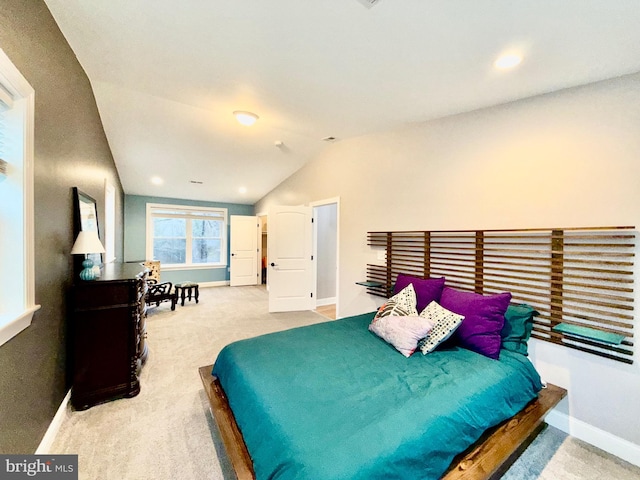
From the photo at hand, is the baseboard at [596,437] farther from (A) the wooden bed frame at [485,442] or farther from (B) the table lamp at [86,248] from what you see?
(B) the table lamp at [86,248]

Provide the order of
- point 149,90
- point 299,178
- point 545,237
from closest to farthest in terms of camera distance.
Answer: point 545,237, point 149,90, point 299,178

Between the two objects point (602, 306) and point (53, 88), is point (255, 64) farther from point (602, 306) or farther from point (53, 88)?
point (602, 306)

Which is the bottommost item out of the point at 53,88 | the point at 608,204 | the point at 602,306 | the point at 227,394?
the point at 227,394

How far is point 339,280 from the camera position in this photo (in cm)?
436

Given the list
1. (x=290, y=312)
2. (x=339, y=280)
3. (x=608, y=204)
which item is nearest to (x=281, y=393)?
(x=608, y=204)

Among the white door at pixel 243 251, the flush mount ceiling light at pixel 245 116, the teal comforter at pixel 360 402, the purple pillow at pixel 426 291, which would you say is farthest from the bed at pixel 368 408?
the white door at pixel 243 251

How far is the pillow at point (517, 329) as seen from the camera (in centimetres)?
215

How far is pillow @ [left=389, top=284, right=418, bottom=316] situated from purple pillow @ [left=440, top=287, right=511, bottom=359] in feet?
1.13

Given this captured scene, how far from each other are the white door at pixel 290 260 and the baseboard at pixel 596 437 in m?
3.70

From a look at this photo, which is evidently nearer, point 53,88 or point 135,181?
point 53,88

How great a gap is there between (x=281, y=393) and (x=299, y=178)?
A: 4.51 m

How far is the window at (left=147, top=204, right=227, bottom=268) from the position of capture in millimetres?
6820

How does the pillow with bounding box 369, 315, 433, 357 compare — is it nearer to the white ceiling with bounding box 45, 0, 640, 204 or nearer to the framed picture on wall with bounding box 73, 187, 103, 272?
the white ceiling with bounding box 45, 0, 640, 204

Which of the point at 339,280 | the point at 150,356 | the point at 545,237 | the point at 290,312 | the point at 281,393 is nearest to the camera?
the point at 281,393
